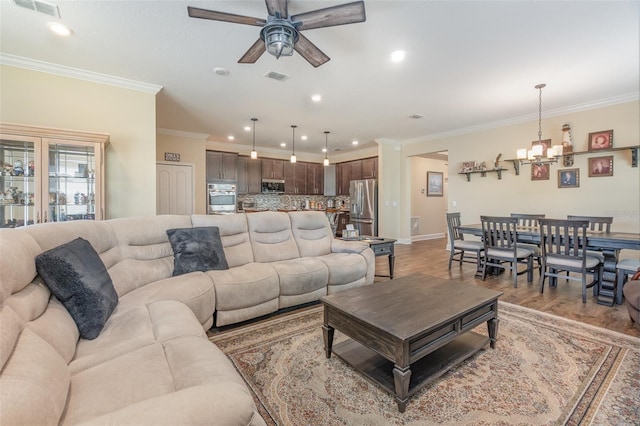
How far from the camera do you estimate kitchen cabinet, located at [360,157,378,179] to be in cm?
770

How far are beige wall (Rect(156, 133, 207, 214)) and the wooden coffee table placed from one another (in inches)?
214

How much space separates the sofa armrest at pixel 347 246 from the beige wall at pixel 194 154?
4.09m

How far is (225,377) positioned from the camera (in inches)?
44.2

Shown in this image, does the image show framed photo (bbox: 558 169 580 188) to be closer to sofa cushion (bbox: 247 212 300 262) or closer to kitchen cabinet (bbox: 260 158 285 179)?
sofa cushion (bbox: 247 212 300 262)

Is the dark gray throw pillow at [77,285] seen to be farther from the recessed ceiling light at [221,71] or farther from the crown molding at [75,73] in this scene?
the crown molding at [75,73]

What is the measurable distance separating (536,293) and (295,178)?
6365 mm

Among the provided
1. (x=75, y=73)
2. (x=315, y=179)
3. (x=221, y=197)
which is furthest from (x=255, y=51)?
(x=315, y=179)

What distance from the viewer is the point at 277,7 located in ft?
6.55

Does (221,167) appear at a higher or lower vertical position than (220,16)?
lower

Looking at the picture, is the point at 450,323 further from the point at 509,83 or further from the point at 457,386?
the point at 509,83

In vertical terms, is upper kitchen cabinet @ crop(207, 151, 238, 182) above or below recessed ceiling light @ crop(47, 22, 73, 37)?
below

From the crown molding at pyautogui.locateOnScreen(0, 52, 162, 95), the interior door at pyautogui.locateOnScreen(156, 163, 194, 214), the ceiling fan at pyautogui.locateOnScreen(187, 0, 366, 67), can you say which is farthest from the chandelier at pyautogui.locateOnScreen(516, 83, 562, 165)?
the interior door at pyautogui.locateOnScreen(156, 163, 194, 214)

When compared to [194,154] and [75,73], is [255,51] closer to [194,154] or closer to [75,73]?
[75,73]

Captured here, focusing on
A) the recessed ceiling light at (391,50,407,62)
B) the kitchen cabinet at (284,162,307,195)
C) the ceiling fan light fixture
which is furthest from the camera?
the kitchen cabinet at (284,162,307,195)
